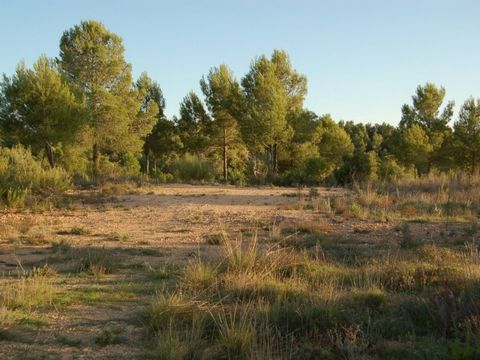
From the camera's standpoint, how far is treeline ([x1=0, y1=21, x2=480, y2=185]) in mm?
25281

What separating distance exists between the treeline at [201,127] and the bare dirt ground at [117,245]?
8.68 meters

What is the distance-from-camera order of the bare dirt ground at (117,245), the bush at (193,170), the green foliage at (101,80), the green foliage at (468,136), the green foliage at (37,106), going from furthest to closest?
the green foliage at (468,136)
the bush at (193,170)
the green foliage at (101,80)
the green foliage at (37,106)
the bare dirt ground at (117,245)

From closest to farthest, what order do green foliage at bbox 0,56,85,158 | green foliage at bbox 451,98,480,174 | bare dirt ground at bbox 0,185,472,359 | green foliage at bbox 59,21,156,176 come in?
bare dirt ground at bbox 0,185,472,359 < green foliage at bbox 0,56,85,158 < green foliage at bbox 59,21,156,176 < green foliage at bbox 451,98,480,174

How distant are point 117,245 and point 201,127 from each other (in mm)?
30119

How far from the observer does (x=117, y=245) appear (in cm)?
930

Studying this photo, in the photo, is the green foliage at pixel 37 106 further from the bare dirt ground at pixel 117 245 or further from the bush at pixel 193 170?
the bush at pixel 193 170

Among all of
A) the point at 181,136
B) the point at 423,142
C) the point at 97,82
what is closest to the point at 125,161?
the point at 181,136

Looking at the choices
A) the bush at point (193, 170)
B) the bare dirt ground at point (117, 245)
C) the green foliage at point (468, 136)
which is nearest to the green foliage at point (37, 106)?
the bare dirt ground at point (117, 245)

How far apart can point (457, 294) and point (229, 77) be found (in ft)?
114

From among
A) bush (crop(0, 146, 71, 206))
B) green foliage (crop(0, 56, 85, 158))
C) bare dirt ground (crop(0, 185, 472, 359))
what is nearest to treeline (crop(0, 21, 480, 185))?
green foliage (crop(0, 56, 85, 158))

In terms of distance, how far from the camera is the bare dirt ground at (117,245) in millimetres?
4352

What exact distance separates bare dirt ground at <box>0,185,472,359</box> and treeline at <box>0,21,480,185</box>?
8.68 m

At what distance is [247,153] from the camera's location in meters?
43.3

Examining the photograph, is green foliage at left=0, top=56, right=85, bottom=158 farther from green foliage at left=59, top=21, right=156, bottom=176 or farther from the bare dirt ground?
the bare dirt ground
